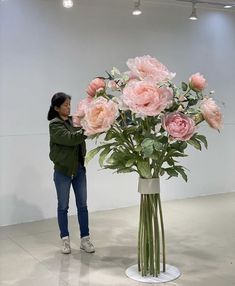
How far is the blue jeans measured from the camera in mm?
4070

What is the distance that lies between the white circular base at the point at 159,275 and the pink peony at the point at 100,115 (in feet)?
3.98

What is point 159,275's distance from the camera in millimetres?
3457

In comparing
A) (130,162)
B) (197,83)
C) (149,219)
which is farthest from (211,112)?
(149,219)

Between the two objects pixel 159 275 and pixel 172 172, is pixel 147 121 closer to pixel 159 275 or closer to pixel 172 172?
pixel 172 172

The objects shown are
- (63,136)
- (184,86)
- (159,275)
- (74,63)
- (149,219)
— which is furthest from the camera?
(74,63)

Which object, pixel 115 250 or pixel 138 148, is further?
pixel 115 250

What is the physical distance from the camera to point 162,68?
9.87ft

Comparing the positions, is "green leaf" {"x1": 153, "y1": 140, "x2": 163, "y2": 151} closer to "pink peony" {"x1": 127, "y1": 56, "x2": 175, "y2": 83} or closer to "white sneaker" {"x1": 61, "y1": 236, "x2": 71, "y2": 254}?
"pink peony" {"x1": 127, "y1": 56, "x2": 175, "y2": 83}

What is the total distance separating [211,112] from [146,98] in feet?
1.57

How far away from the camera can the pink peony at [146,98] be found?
2.84 metres

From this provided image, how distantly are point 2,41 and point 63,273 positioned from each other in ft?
9.00

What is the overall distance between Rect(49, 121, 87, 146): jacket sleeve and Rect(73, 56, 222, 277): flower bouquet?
607mm

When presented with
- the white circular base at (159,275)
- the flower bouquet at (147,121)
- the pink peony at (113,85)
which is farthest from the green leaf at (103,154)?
the white circular base at (159,275)

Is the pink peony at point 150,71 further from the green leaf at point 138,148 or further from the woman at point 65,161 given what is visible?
the woman at point 65,161
